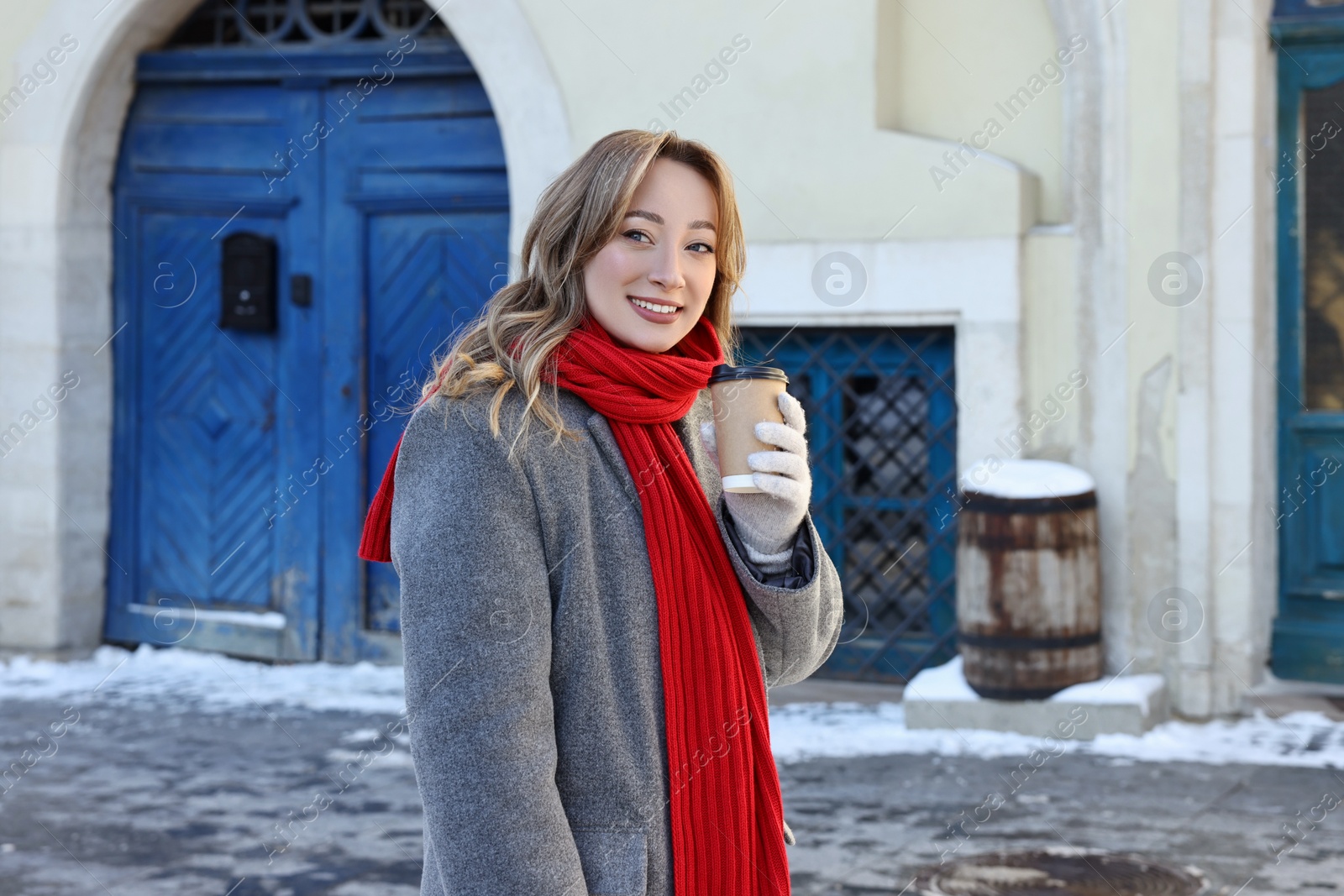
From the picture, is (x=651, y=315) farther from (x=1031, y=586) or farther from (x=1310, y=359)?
(x=1310, y=359)

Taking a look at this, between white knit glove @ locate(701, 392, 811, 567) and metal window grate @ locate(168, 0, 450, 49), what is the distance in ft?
20.2

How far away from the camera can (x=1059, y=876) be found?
4.54 metres

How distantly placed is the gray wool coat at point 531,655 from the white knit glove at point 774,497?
0.14 feet

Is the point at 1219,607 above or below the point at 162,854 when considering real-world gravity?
above

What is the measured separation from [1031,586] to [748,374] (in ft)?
14.3

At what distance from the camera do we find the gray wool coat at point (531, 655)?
1.81 meters

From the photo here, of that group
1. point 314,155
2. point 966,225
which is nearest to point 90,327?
point 314,155

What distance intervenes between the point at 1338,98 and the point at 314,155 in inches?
196

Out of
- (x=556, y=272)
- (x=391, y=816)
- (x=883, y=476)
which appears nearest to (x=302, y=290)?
(x=883, y=476)

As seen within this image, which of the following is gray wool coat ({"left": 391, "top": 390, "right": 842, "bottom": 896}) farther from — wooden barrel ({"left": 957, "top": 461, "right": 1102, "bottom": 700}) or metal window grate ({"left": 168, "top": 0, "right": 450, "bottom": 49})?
metal window grate ({"left": 168, "top": 0, "right": 450, "bottom": 49})

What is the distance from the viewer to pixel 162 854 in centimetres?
488

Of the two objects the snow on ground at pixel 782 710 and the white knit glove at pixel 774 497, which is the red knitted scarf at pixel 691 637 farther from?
the snow on ground at pixel 782 710

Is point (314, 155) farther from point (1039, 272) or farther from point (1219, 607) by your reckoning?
point (1219, 607)

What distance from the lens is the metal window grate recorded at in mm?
7789
